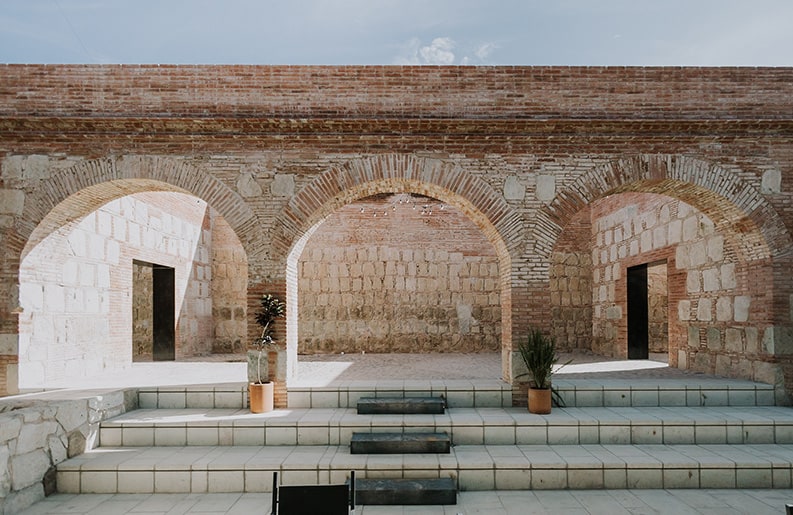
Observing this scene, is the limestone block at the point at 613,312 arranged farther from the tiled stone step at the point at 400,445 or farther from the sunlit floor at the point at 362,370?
the tiled stone step at the point at 400,445

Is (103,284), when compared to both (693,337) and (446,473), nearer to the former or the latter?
(446,473)

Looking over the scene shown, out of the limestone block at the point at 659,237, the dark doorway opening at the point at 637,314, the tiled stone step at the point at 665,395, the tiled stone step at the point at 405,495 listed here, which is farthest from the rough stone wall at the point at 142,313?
the limestone block at the point at 659,237

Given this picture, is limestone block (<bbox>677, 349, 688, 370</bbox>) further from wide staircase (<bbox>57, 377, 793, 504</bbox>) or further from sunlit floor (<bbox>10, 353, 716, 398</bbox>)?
wide staircase (<bbox>57, 377, 793, 504</bbox>)

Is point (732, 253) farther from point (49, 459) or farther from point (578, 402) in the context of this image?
point (49, 459)

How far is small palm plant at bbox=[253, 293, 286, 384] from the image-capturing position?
20.5ft

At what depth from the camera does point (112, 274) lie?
845 centimetres

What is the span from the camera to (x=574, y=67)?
262 inches

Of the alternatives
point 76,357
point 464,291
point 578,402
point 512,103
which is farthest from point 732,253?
point 76,357

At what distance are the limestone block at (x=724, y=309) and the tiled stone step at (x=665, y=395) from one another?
45.6 inches

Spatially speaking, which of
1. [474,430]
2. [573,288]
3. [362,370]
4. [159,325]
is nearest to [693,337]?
[573,288]

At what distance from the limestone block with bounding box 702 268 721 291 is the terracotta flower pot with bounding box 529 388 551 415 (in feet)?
11.4

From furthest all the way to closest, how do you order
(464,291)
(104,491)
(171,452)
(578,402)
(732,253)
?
(464,291) → (732,253) → (578,402) → (171,452) → (104,491)

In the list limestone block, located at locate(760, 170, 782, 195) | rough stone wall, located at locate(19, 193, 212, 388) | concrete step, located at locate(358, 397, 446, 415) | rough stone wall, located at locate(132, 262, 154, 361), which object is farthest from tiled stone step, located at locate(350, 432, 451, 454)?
rough stone wall, located at locate(132, 262, 154, 361)

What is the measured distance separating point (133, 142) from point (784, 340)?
844 cm
